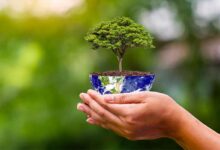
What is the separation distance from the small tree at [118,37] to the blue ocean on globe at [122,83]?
39 millimetres

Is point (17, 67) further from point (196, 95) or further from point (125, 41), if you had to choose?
point (125, 41)

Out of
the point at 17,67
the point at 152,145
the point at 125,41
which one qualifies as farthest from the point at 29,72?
the point at 125,41

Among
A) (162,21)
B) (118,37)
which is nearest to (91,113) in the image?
(118,37)

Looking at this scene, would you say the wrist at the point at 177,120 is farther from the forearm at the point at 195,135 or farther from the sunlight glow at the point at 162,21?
the sunlight glow at the point at 162,21

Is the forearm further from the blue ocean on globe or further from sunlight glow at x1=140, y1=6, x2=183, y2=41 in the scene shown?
sunlight glow at x1=140, y1=6, x2=183, y2=41

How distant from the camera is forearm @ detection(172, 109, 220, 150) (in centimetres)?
100

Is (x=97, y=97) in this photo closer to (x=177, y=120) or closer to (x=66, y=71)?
(x=177, y=120)

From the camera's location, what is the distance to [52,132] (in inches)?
146

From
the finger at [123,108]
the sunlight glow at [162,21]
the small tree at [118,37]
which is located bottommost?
the finger at [123,108]

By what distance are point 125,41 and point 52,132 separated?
2727 mm

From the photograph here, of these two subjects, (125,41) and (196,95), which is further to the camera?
(196,95)

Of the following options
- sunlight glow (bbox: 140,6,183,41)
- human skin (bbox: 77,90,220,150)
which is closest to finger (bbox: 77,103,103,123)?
human skin (bbox: 77,90,220,150)

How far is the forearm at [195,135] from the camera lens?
999 millimetres

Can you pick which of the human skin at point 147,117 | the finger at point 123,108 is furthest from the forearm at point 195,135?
the finger at point 123,108
